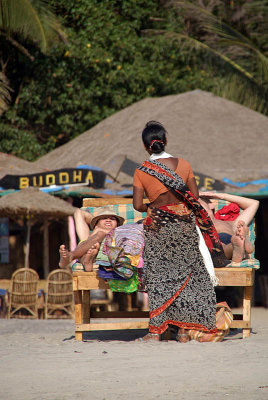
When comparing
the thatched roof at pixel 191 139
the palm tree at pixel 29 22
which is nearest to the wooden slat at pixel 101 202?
the thatched roof at pixel 191 139

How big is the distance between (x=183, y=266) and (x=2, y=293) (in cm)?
599

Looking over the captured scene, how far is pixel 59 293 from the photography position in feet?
34.8

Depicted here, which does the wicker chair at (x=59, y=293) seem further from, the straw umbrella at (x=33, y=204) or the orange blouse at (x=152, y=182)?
the orange blouse at (x=152, y=182)

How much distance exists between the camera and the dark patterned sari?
18.4 ft

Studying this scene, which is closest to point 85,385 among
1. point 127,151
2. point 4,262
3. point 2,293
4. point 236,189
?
point 2,293

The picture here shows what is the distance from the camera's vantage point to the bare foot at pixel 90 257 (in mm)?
5930

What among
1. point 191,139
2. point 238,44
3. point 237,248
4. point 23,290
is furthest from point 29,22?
point 237,248

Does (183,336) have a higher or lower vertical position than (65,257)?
lower

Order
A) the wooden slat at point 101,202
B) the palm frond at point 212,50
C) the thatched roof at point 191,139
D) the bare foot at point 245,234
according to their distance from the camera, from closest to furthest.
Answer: the bare foot at point 245,234, the wooden slat at point 101,202, the thatched roof at point 191,139, the palm frond at point 212,50

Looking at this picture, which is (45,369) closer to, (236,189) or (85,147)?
(236,189)

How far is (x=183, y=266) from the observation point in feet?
18.5

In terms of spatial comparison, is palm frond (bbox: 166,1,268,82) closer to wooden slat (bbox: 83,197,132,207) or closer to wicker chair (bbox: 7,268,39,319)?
wicker chair (bbox: 7,268,39,319)

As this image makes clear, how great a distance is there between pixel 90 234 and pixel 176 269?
1.26 metres

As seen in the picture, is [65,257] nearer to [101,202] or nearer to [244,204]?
[101,202]
